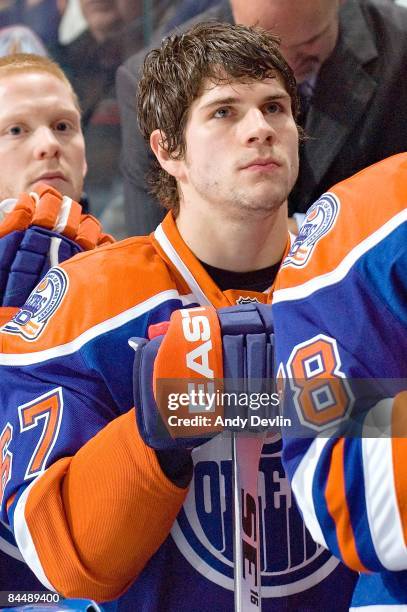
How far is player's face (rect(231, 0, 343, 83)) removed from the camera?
170cm

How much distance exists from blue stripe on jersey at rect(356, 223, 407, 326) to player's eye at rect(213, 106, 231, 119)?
48cm

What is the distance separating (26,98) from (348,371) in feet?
3.30

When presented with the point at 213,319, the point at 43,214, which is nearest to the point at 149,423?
the point at 213,319

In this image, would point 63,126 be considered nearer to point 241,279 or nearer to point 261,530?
point 241,279

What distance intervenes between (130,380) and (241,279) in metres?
0.22

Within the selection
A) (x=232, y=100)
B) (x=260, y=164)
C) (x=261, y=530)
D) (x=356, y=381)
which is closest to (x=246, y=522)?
(x=261, y=530)

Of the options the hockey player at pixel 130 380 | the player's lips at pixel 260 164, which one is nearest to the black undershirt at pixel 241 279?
the hockey player at pixel 130 380

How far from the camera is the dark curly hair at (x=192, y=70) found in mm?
1404

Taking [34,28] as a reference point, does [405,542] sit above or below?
below

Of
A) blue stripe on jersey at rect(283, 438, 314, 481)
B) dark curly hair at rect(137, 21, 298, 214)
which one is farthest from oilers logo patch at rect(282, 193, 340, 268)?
dark curly hair at rect(137, 21, 298, 214)

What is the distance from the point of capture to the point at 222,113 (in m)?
1.37

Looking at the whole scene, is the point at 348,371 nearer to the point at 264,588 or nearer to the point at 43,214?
the point at 264,588

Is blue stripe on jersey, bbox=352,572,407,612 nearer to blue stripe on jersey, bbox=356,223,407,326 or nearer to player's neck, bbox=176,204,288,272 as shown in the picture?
blue stripe on jersey, bbox=356,223,407,326

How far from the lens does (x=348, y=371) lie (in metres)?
0.91
